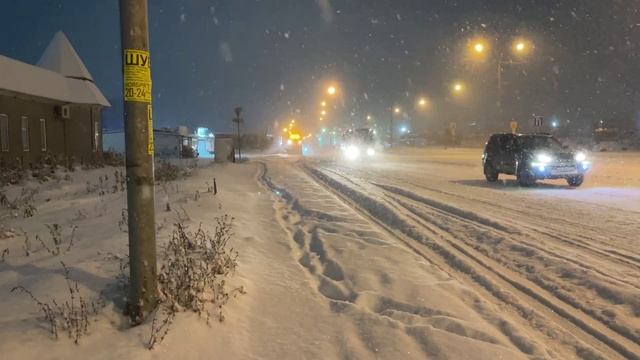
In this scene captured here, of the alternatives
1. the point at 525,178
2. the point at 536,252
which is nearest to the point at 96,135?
the point at 525,178

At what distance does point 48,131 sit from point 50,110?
1063 millimetres

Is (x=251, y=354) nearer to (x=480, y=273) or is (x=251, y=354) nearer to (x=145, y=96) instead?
(x=145, y=96)

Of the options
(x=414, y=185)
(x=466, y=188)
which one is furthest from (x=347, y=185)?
(x=466, y=188)

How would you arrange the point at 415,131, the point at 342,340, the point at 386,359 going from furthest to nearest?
the point at 415,131
the point at 342,340
the point at 386,359

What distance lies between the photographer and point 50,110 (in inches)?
1014

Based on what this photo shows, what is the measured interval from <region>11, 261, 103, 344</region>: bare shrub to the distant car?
16.2 m

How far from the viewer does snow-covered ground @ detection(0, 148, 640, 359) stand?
4.44 metres

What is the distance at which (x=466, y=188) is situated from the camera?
1742 centimetres

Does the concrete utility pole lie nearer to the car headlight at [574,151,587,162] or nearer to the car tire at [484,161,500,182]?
the car headlight at [574,151,587,162]

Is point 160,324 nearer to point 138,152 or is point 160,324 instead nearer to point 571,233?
point 138,152

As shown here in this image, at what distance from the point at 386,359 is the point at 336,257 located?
338cm

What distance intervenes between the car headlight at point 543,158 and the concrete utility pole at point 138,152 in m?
16.1

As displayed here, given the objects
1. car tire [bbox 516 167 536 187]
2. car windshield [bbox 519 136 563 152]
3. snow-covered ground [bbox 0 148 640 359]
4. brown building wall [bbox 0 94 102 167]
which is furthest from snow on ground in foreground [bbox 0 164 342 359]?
brown building wall [bbox 0 94 102 167]

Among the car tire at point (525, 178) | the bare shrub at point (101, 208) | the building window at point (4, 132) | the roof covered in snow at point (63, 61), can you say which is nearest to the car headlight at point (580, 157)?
the car tire at point (525, 178)
